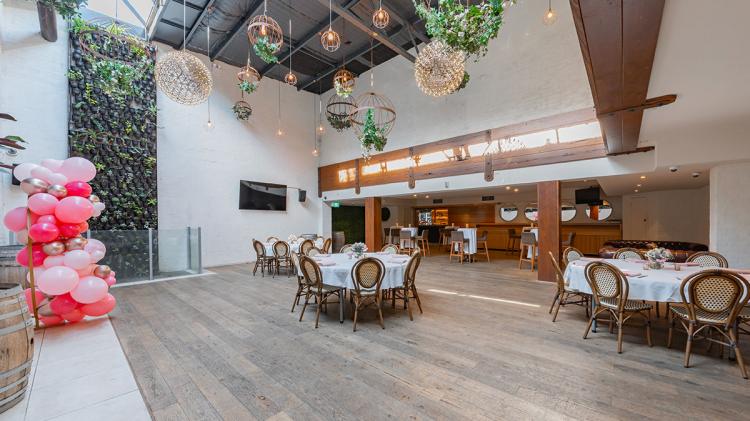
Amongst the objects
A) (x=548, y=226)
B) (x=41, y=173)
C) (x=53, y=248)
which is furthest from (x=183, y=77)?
(x=548, y=226)

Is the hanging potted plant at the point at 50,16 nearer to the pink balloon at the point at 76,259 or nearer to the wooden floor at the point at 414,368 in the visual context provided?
the pink balloon at the point at 76,259

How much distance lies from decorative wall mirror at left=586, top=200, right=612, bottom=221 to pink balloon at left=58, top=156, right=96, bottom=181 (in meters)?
13.0

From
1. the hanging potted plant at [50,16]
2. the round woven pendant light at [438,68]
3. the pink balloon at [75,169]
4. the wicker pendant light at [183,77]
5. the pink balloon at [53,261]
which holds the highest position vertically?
the hanging potted plant at [50,16]

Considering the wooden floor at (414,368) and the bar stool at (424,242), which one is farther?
the bar stool at (424,242)

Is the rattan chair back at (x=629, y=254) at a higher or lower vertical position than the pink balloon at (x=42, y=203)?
lower

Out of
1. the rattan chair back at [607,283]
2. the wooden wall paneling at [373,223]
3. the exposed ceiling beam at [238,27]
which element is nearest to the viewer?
the rattan chair back at [607,283]

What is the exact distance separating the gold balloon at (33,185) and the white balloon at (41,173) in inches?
2.0

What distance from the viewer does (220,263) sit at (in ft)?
29.6

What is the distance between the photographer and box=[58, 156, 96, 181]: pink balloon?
3596mm

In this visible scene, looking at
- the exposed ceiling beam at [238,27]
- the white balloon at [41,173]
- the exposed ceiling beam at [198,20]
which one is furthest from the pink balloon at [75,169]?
the exposed ceiling beam at [238,27]

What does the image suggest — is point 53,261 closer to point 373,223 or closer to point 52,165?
point 52,165

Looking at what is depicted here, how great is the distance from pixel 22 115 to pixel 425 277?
376 inches

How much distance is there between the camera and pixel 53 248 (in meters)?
3.41

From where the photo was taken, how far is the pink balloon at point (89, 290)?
355cm
